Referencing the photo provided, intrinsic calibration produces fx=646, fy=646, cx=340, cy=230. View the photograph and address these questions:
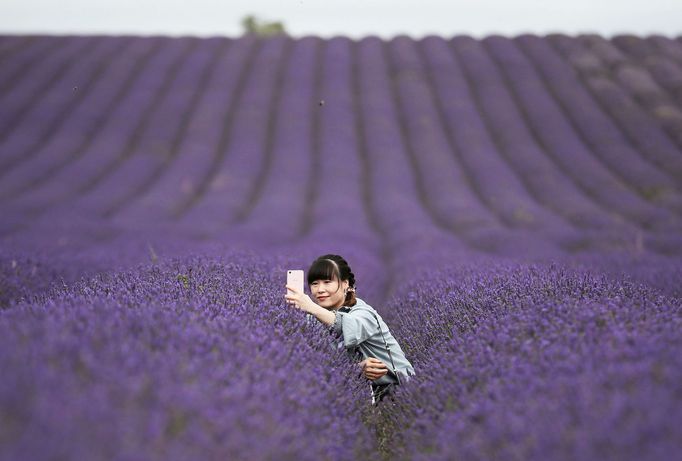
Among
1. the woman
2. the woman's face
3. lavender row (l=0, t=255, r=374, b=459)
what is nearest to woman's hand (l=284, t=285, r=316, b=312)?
the woman

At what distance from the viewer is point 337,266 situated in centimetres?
344

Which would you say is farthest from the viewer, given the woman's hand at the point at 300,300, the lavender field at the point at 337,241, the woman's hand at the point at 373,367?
the woman's hand at the point at 373,367

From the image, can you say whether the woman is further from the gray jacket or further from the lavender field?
the lavender field

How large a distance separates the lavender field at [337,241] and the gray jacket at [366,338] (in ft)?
0.48

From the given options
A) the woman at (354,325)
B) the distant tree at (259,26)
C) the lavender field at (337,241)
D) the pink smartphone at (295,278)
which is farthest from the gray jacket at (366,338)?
the distant tree at (259,26)

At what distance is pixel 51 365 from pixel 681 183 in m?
13.5

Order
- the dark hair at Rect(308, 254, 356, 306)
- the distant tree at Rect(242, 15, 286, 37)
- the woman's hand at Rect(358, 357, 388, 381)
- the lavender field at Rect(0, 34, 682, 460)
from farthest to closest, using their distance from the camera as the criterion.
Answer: the distant tree at Rect(242, 15, 286, 37) < the dark hair at Rect(308, 254, 356, 306) < the woman's hand at Rect(358, 357, 388, 381) < the lavender field at Rect(0, 34, 682, 460)

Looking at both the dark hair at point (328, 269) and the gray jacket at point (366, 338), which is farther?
the dark hair at point (328, 269)

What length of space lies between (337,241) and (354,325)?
5.63 m

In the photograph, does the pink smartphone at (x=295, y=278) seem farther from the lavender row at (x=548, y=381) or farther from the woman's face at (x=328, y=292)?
the lavender row at (x=548, y=381)

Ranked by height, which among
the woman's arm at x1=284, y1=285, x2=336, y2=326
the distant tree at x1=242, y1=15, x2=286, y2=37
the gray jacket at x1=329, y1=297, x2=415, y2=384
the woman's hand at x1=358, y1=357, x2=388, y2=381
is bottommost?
the woman's hand at x1=358, y1=357, x2=388, y2=381

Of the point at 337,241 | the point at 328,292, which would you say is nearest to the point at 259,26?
the point at 337,241

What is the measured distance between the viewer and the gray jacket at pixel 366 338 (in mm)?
3150

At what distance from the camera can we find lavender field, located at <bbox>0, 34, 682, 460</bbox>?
1.67 m
